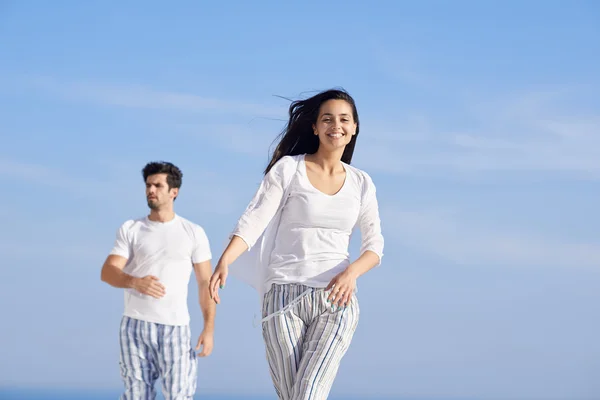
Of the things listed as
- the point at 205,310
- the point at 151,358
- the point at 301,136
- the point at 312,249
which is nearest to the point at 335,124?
the point at 301,136

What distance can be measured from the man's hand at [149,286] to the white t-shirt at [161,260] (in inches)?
2.1

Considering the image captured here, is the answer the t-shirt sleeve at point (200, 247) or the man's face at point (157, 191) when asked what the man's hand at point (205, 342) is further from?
the man's face at point (157, 191)

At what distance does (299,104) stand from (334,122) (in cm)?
37

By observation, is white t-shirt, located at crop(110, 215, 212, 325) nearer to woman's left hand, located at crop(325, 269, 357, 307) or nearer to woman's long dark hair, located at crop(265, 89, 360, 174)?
woman's long dark hair, located at crop(265, 89, 360, 174)

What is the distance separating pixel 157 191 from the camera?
5.15 meters

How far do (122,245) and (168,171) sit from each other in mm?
519

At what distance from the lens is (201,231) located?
523 centimetres

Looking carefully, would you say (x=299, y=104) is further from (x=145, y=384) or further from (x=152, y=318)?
(x=145, y=384)

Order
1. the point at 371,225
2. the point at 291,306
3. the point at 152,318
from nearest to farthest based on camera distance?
the point at 291,306 < the point at 371,225 < the point at 152,318

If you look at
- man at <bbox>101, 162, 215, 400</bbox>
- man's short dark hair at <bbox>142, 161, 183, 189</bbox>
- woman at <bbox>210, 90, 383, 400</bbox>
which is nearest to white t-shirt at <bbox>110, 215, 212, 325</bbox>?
man at <bbox>101, 162, 215, 400</bbox>

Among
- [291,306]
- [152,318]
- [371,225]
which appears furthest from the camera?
[152,318]

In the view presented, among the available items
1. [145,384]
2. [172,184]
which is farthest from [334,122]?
[145,384]

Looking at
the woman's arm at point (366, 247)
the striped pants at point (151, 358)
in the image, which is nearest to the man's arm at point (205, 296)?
the striped pants at point (151, 358)

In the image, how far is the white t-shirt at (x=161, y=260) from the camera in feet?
16.6
